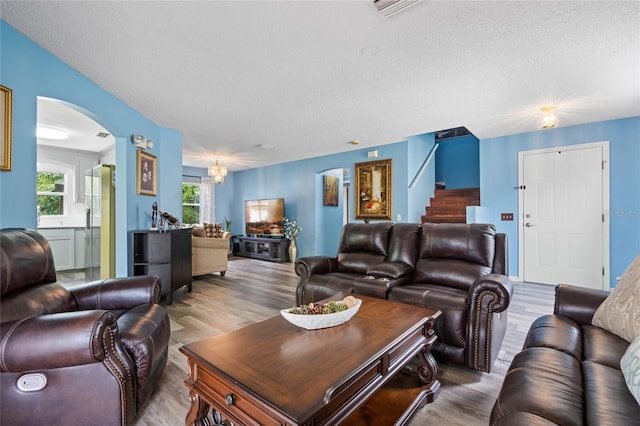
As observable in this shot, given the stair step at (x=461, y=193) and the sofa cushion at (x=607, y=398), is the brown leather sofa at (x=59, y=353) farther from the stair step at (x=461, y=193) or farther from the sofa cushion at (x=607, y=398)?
the stair step at (x=461, y=193)

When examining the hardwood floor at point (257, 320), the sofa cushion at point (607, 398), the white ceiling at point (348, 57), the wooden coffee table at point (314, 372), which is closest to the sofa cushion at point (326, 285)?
the hardwood floor at point (257, 320)

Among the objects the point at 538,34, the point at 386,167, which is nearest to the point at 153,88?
the point at 538,34

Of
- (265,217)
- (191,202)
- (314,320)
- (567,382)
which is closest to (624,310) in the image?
(567,382)

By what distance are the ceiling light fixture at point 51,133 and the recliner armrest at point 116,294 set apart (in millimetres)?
4006

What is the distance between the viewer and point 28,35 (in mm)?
2164

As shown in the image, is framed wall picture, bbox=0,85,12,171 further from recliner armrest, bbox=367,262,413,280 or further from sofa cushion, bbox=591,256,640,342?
sofa cushion, bbox=591,256,640,342

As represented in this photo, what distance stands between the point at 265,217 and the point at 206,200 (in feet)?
6.48

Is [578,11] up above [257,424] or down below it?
above

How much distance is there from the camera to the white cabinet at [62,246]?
536cm

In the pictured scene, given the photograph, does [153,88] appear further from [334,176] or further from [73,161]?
[334,176]

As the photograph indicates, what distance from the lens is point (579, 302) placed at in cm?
181

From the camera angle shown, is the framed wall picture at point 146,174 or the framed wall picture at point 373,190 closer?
the framed wall picture at point 146,174

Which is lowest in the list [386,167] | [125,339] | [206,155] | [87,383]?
[87,383]

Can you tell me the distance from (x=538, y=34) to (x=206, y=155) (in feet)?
19.9
